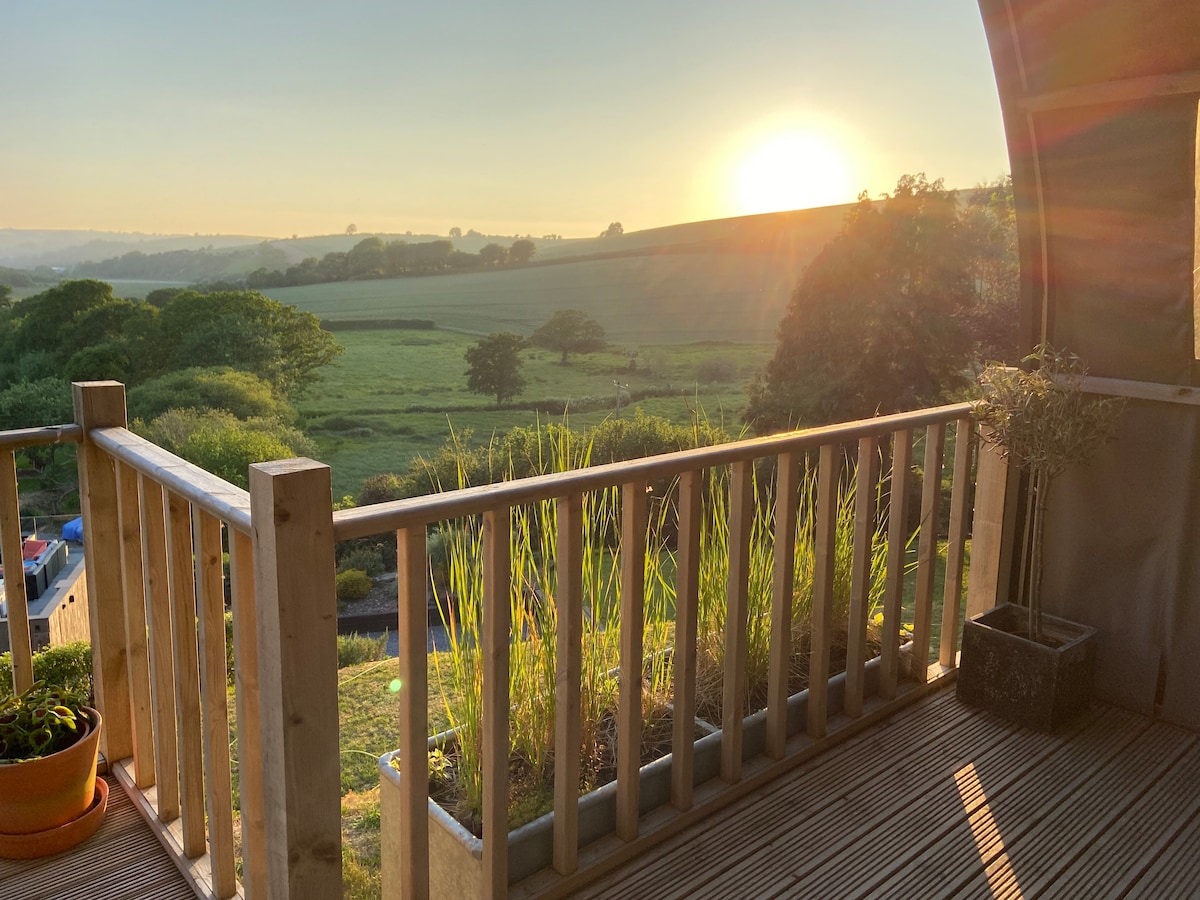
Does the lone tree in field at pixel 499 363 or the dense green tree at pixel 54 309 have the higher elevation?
the dense green tree at pixel 54 309

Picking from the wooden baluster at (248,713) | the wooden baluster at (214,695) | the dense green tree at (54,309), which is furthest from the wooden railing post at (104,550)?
the dense green tree at (54,309)

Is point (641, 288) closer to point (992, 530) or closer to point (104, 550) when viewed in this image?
point (992, 530)

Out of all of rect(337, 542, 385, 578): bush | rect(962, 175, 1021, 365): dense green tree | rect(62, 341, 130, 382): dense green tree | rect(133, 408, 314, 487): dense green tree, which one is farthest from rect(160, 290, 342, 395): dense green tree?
rect(962, 175, 1021, 365): dense green tree

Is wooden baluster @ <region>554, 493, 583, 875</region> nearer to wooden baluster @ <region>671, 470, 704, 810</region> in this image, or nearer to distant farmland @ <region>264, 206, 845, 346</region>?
wooden baluster @ <region>671, 470, 704, 810</region>

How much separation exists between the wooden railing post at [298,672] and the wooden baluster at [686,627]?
3.16ft

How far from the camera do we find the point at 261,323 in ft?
81.8

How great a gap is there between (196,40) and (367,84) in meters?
6.43

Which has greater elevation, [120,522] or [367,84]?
[367,84]

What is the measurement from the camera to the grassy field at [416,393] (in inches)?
842

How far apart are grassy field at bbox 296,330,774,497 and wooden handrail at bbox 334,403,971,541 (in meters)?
17.7

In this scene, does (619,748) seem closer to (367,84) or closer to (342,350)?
(342,350)

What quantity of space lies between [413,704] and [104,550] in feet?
3.85

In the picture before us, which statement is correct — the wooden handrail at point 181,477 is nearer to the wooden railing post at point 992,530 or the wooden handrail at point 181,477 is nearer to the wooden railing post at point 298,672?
the wooden railing post at point 298,672

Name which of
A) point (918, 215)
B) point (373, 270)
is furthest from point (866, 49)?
point (373, 270)
